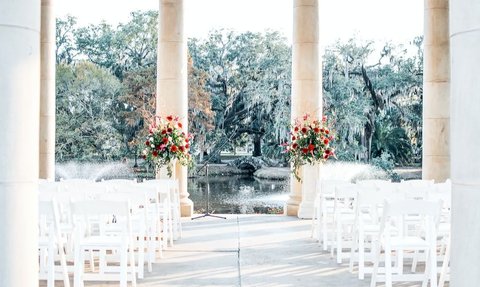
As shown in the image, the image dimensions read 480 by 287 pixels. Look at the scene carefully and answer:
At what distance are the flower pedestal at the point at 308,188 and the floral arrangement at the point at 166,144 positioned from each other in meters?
4.45

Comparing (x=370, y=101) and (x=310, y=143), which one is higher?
(x=370, y=101)

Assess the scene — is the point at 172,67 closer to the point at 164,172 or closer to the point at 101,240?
the point at 164,172

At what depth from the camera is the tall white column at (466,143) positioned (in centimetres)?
585

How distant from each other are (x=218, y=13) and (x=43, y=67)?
4077cm

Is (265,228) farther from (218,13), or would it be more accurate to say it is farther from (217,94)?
(218,13)

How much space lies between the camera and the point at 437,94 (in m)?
21.4

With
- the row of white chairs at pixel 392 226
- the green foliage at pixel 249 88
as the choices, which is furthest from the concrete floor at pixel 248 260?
the green foliage at pixel 249 88

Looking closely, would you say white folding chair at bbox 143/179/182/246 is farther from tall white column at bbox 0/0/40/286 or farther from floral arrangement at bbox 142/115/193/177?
tall white column at bbox 0/0/40/286

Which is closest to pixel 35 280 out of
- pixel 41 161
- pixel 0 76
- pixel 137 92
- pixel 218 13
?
pixel 0 76

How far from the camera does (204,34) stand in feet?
190

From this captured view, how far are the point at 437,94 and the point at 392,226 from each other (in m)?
9.30

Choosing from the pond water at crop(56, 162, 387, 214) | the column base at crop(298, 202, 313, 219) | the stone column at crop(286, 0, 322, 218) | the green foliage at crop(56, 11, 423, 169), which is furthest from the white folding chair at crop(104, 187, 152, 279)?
the green foliage at crop(56, 11, 423, 169)

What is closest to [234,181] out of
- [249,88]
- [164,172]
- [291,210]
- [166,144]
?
[249,88]

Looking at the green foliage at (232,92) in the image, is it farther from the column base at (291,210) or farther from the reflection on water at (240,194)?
the column base at (291,210)
